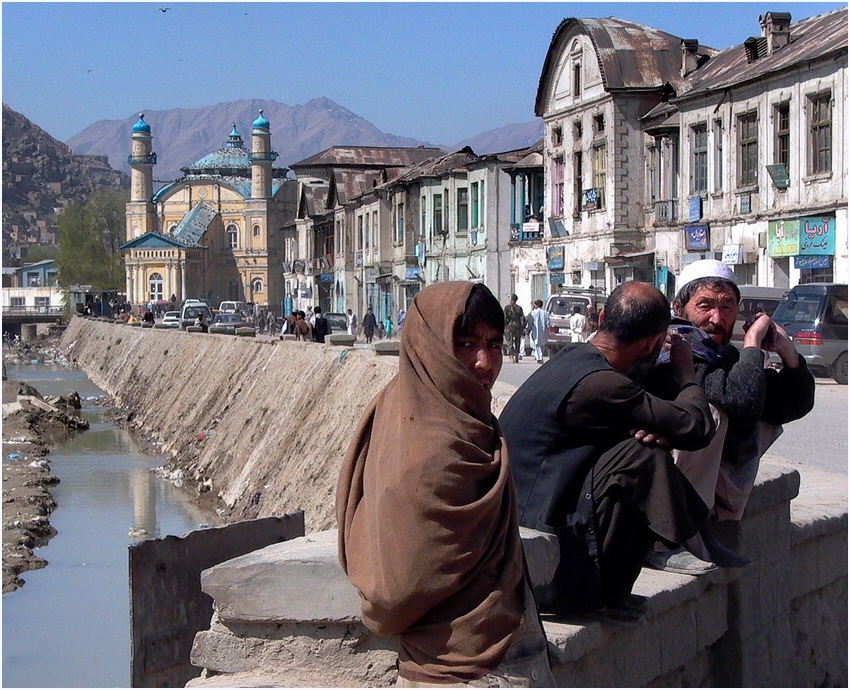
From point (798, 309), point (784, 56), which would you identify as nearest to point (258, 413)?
point (798, 309)

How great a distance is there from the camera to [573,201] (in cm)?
4216

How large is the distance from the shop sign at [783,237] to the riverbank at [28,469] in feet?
55.9

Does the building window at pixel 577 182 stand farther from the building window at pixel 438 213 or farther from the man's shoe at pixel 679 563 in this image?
the man's shoe at pixel 679 563

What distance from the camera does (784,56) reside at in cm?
3119

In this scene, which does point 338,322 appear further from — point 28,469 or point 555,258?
point 28,469

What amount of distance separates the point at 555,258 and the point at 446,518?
40012 millimetres

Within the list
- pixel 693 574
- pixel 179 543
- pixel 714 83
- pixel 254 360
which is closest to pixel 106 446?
pixel 254 360

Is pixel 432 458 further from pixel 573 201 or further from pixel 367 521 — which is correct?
pixel 573 201

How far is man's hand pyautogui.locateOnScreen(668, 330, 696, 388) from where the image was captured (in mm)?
5008

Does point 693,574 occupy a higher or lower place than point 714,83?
lower

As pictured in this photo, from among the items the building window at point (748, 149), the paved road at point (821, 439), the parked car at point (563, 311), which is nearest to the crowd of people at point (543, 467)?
the paved road at point (821, 439)

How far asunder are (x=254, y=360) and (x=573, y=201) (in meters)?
14.2

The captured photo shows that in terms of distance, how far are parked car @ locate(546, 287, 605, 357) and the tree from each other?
9269 centimetres

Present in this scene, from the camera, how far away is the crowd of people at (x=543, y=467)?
3680 mm
